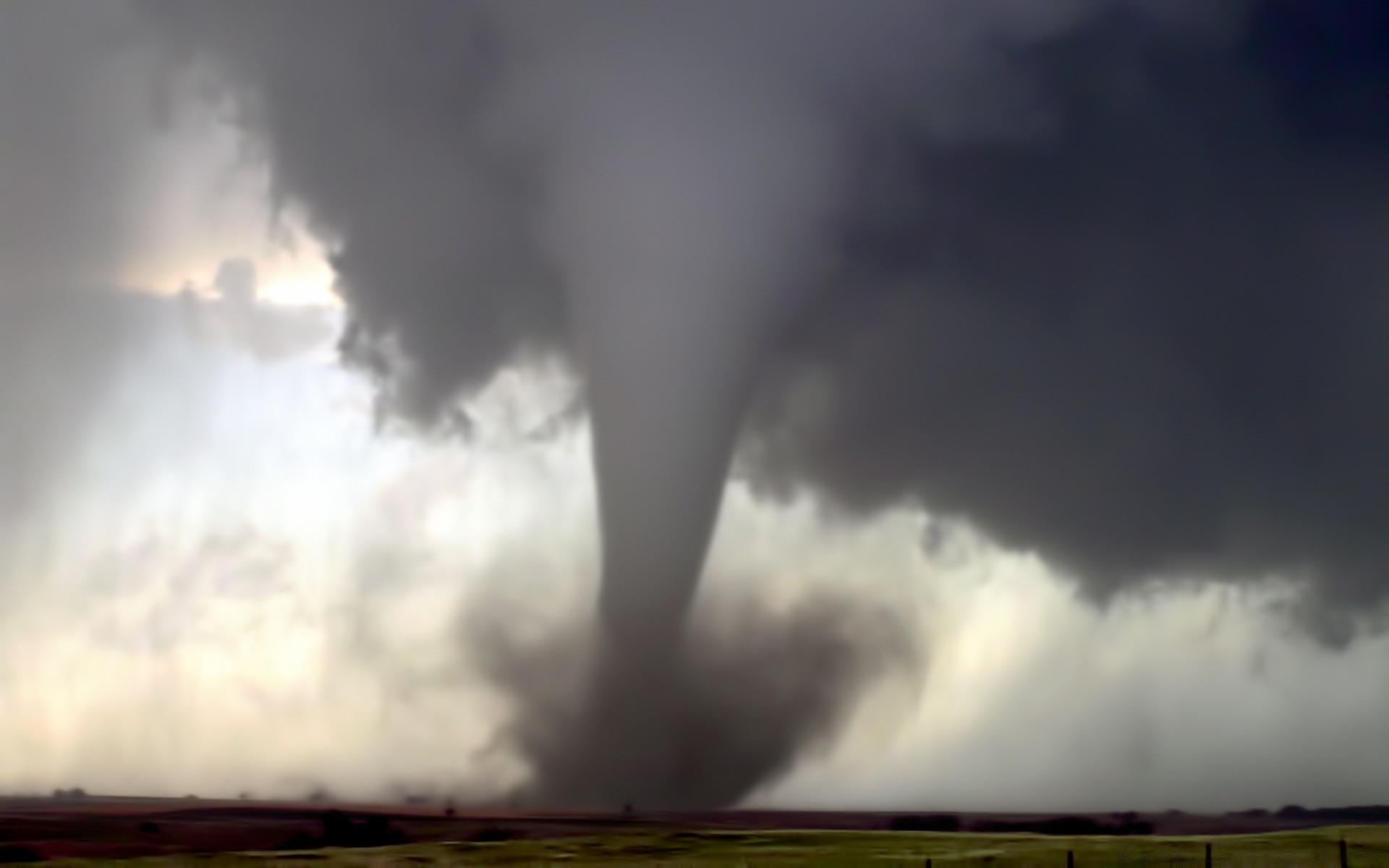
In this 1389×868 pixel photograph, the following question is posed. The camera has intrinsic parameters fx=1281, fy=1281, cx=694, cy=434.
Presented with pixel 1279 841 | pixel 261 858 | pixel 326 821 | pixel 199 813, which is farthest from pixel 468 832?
pixel 1279 841

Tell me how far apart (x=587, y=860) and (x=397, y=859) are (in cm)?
770

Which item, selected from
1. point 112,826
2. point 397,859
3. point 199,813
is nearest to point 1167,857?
point 397,859

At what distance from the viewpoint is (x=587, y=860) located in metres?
53.3

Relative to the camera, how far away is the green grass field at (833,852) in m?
51.5

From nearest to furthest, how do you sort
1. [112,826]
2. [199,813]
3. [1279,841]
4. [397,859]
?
[397,859] < [1279,841] < [112,826] < [199,813]

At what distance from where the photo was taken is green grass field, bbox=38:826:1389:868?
169ft

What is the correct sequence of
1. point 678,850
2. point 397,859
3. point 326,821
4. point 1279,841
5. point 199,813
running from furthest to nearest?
point 199,813 < point 326,821 < point 1279,841 < point 678,850 < point 397,859

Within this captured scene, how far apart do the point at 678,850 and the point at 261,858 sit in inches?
762

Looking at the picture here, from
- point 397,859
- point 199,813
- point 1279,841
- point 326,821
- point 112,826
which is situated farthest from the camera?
point 199,813

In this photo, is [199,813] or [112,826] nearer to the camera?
[112,826]

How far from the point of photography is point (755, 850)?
202 ft

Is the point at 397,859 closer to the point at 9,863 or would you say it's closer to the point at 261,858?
the point at 261,858

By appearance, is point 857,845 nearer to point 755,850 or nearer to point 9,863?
point 755,850

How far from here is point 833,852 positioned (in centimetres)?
6006
